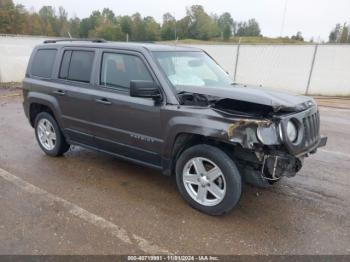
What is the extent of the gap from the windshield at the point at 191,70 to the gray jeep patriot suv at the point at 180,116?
2 cm

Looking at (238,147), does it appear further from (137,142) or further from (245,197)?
(137,142)

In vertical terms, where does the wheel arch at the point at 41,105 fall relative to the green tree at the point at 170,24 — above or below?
below

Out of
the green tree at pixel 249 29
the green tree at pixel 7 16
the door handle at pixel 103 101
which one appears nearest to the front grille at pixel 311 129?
the door handle at pixel 103 101

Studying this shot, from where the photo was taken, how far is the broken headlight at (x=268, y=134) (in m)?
3.19

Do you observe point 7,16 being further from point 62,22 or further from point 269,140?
point 269,140

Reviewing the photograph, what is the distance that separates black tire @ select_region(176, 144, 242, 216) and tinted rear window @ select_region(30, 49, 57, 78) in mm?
2876

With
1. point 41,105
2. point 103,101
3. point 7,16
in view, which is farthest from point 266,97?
point 7,16

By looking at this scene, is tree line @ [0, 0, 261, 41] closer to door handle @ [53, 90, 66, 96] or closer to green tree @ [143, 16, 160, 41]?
green tree @ [143, 16, 160, 41]

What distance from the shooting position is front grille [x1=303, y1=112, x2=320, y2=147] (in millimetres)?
3539

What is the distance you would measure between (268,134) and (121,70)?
2143mm

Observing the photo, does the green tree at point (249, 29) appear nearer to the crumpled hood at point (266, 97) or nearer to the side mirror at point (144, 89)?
the crumpled hood at point (266, 97)

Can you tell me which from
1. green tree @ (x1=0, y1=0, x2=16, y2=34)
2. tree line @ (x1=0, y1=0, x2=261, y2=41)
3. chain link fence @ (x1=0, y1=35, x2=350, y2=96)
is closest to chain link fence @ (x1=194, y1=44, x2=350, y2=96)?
chain link fence @ (x1=0, y1=35, x2=350, y2=96)

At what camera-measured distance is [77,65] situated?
4879mm

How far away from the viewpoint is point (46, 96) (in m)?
5.29
